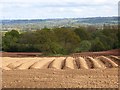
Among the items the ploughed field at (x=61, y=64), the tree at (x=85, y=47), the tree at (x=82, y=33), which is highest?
the ploughed field at (x=61, y=64)

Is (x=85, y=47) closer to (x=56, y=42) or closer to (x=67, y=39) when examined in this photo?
(x=56, y=42)

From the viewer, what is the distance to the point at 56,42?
47250 mm

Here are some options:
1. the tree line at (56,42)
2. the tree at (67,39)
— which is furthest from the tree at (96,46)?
the tree at (67,39)

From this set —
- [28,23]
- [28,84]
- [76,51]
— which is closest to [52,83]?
[28,84]

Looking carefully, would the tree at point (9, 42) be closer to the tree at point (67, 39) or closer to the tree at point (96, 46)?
the tree at point (67, 39)

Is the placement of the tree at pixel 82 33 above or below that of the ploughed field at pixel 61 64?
below

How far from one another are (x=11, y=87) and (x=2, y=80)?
5.29ft

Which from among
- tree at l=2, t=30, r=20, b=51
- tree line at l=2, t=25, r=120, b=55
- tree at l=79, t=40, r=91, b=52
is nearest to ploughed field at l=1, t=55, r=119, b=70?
tree line at l=2, t=25, r=120, b=55

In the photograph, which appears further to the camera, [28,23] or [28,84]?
[28,23]

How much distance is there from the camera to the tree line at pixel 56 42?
43.9 meters

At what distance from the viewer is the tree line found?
1727 inches

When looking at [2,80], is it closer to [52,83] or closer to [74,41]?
[52,83]

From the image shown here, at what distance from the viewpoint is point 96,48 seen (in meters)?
45.8

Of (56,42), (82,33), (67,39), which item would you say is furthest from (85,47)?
(82,33)
